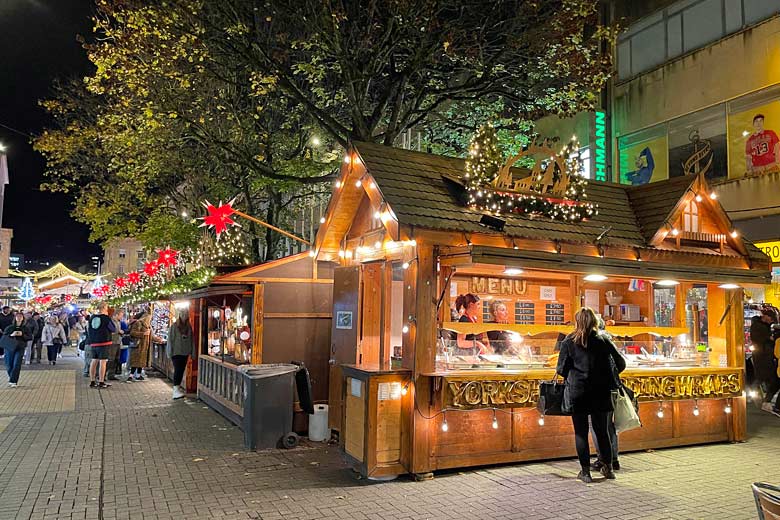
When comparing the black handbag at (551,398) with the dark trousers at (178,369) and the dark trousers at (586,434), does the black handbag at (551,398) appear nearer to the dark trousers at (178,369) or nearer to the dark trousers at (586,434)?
the dark trousers at (586,434)

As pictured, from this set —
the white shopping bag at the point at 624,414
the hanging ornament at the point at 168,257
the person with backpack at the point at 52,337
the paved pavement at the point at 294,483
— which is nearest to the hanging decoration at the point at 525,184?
the white shopping bag at the point at 624,414

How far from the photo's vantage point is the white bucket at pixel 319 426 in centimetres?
916

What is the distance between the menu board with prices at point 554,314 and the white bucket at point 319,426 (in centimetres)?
389

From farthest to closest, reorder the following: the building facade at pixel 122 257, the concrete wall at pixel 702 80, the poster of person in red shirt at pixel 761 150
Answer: the building facade at pixel 122 257 → the concrete wall at pixel 702 80 → the poster of person in red shirt at pixel 761 150

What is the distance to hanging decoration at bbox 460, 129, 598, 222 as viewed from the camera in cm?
817

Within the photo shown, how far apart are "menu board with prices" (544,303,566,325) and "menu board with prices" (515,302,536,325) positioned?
8.9 inches

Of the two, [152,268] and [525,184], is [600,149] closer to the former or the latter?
[525,184]

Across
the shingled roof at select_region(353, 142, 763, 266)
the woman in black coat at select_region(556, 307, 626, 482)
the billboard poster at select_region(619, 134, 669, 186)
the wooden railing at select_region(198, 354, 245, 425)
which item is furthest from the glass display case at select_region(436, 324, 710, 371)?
the billboard poster at select_region(619, 134, 669, 186)

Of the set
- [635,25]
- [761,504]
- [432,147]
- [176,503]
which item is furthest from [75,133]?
[761,504]

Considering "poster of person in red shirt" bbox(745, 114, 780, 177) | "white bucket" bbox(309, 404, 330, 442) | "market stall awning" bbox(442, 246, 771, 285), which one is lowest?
"white bucket" bbox(309, 404, 330, 442)

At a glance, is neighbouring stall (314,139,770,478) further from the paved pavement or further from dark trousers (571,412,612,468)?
dark trousers (571,412,612,468)

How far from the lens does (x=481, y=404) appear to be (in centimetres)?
738

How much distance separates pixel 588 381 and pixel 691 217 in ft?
13.3

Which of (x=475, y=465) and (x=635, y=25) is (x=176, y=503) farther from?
(x=635, y=25)
